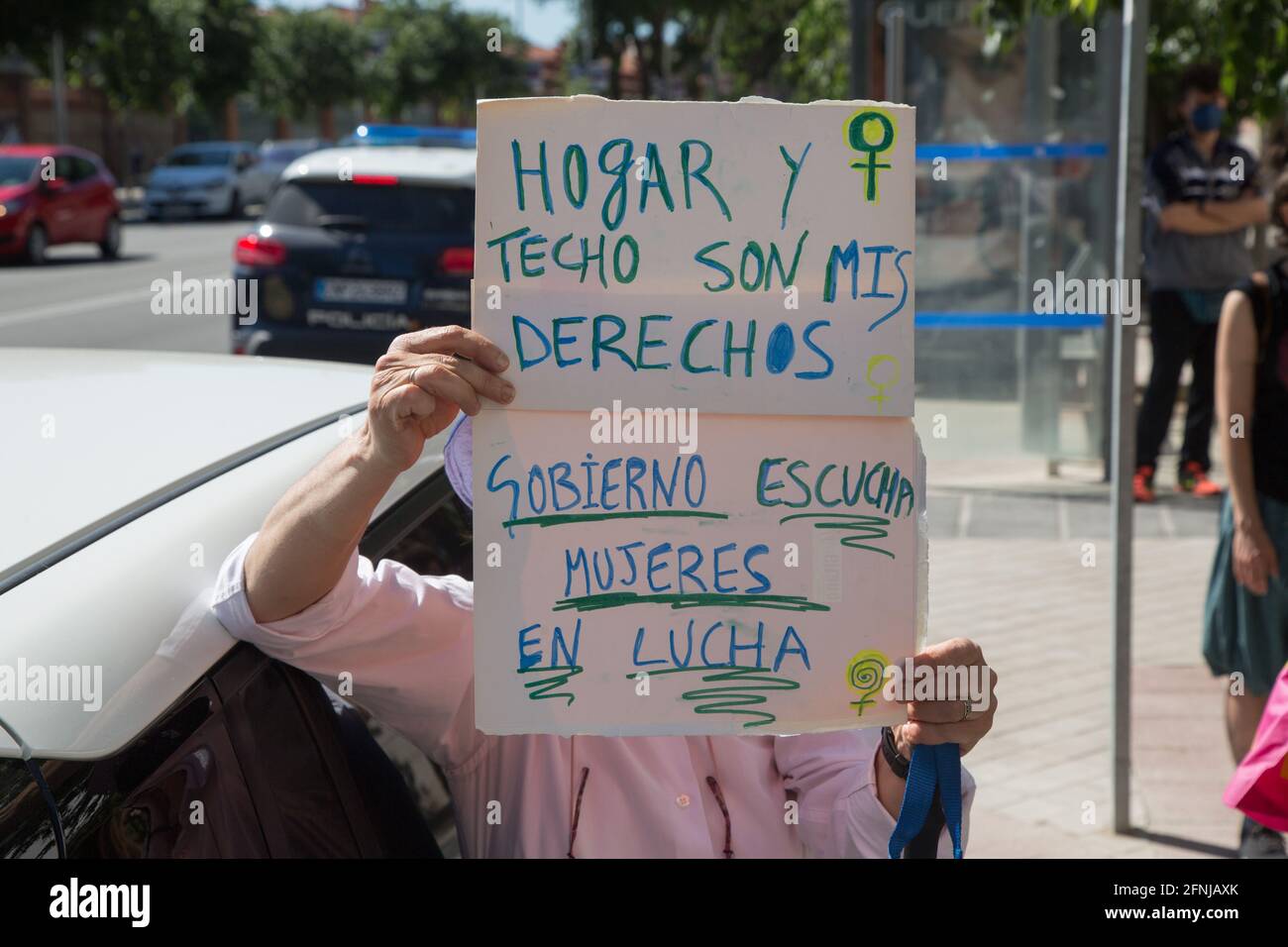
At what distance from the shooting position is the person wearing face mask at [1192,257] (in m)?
8.56

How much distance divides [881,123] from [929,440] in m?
7.83

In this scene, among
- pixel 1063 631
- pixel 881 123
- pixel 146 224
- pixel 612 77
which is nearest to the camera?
pixel 881 123

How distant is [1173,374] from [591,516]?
7390mm

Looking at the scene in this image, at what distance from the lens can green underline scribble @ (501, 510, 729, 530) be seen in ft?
6.30

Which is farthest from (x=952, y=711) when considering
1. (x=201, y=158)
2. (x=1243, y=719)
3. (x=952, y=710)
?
(x=201, y=158)

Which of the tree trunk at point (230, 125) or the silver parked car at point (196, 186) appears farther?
the tree trunk at point (230, 125)

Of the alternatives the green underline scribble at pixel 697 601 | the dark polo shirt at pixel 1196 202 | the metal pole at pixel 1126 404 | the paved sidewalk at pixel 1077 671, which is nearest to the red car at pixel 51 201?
the dark polo shirt at pixel 1196 202

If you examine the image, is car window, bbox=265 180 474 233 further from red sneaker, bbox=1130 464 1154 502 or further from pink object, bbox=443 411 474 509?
pink object, bbox=443 411 474 509

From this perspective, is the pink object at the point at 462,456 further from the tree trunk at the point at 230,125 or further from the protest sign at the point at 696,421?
the tree trunk at the point at 230,125

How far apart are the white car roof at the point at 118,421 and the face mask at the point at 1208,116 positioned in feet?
21.7

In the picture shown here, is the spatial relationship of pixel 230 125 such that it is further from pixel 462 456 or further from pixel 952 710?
pixel 952 710

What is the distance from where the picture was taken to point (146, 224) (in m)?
36.8
